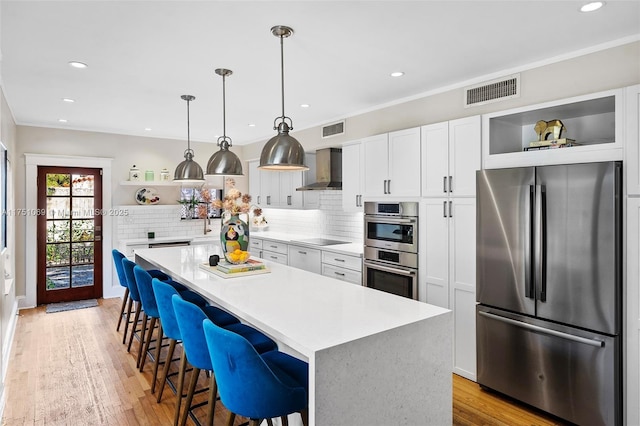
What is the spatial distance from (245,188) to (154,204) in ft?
5.56

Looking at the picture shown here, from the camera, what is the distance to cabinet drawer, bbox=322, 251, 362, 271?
14.6ft

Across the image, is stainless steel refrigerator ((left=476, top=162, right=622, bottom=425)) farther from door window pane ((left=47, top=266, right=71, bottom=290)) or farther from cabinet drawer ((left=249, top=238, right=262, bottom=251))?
door window pane ((left=47, top=266, right=71, bottom=290))

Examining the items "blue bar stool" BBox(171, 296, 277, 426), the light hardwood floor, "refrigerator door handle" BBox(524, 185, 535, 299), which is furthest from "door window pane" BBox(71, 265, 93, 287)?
"refrigerator door handle" BBox(524, 185, 535, 299)

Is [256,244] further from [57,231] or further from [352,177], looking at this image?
[57,231]

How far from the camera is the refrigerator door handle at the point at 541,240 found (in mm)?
2822

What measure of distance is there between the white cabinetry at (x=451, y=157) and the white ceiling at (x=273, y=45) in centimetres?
46

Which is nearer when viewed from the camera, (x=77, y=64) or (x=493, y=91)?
(x=77, y=64)

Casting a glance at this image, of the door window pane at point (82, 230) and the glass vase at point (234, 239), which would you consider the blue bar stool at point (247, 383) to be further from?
the door window pane at point (82, 230)

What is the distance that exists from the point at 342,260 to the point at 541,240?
2.29 meters

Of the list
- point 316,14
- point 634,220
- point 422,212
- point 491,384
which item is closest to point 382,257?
point 422,212

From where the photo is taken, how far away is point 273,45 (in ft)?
9.21

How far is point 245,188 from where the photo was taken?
757 centimetres

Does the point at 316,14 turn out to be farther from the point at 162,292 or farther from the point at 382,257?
the point at 382,257

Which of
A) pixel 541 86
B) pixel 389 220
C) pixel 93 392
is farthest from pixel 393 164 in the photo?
pixel 93 392
